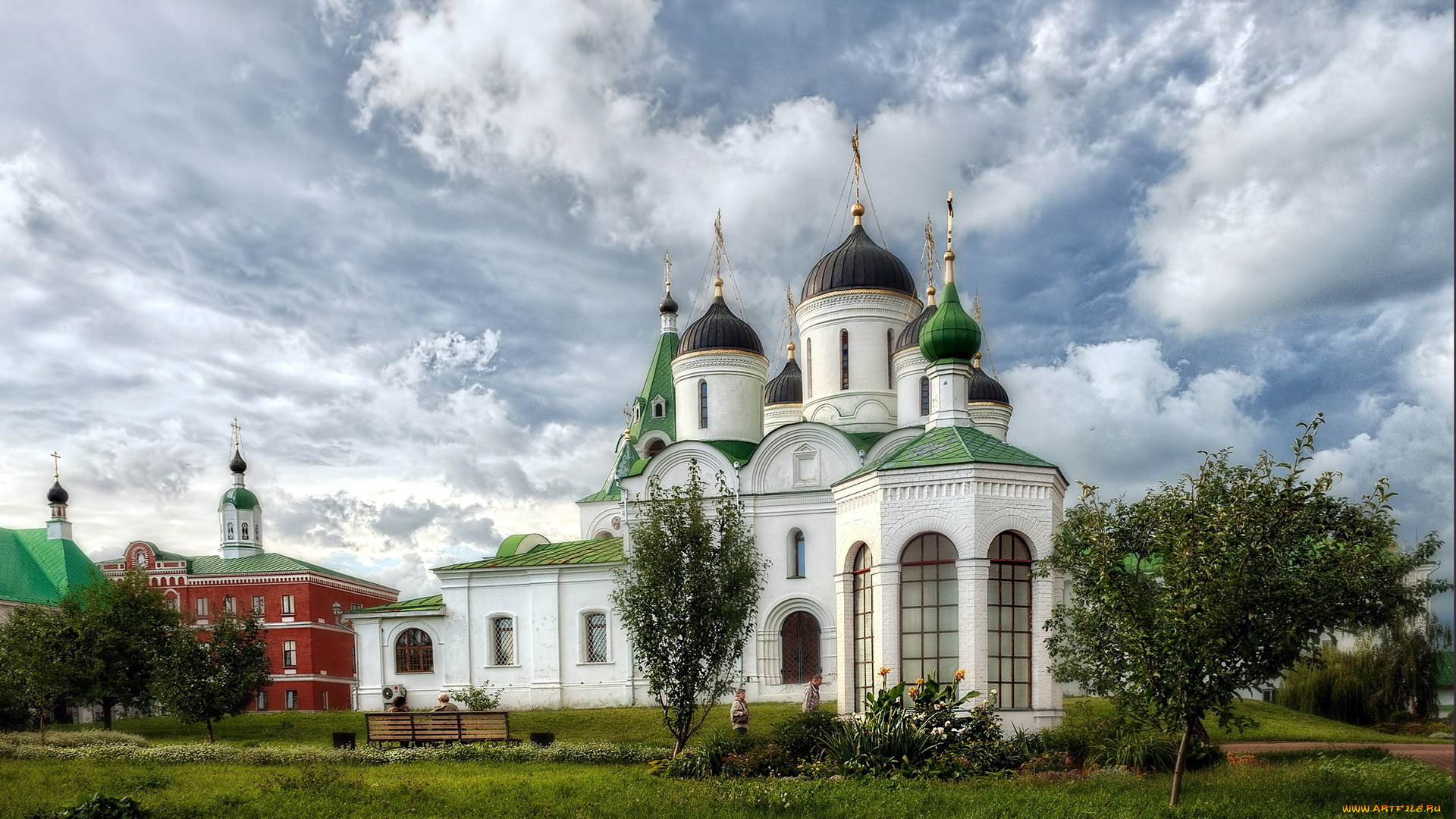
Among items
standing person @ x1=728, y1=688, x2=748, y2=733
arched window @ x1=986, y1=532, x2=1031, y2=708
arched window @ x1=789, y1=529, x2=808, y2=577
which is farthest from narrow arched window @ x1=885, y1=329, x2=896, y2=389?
standing person @ x1=728, y1=688, x2=748, y2=733

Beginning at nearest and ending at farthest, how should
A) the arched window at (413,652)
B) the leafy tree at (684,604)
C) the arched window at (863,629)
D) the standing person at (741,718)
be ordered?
1. the standing person at (741,718)
2. the leafy tree at (684,604)
3. the arched window at (863,629)
4. the arched window at (413,652)

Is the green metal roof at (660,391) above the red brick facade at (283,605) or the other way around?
above

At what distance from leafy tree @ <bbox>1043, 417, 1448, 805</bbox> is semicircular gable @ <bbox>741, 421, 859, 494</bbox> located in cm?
1462

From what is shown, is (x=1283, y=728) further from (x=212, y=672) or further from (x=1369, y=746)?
(x=212, y=672)

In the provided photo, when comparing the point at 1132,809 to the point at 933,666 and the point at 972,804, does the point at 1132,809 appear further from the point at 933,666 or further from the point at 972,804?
the point at 933,666

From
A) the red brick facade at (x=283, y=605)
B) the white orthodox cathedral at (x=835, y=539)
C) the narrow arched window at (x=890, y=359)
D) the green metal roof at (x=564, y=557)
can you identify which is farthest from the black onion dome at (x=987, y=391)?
the red brick facade at (x=283, y=605)

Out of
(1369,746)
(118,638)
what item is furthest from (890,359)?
(118,638)

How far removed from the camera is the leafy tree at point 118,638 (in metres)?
25.9

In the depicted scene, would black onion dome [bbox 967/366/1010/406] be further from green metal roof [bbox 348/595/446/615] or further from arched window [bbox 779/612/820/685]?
green metal roof [bbox 348/595/446/615]

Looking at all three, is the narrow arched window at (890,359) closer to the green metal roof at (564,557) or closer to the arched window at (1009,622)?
the green metal roof at (564,557)

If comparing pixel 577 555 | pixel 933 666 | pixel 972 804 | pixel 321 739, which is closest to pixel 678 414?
pixel 577 555

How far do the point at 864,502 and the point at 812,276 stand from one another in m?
12.4

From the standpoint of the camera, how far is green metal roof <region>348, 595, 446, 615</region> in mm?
31016

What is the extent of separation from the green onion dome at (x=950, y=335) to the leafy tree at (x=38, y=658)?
66.7 ft
